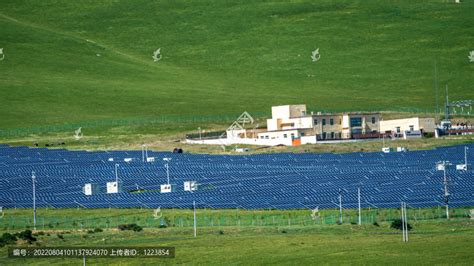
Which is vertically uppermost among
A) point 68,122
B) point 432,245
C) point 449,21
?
point 449,21

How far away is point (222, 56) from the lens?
176 m

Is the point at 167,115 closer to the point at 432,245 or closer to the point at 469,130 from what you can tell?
the point at 469,130

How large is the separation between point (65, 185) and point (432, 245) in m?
31.3

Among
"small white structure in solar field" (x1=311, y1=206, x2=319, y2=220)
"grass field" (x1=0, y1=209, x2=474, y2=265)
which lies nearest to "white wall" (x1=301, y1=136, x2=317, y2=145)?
"small white structure in solar field" (x1=311, y1=206, x2=319, y2=220)

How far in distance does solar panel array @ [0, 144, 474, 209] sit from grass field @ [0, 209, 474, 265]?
24.0ft

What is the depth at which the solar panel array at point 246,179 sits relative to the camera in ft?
231

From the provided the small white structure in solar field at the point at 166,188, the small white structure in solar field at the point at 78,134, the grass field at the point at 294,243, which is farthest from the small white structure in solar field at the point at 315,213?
the small white structure in solar field at the point at 78,134

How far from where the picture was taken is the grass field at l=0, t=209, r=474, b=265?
160 ft

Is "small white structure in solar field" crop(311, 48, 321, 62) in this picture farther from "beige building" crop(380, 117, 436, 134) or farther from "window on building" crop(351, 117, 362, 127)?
"window on building" crop(351, 117, 362, 127)

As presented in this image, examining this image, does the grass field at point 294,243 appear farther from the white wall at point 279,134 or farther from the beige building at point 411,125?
the beige building at point 411,125

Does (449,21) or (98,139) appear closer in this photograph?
(98,139)

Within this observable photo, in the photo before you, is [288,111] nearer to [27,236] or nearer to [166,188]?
[166,188]

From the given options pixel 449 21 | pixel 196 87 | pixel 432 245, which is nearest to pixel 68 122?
pixel 196 87

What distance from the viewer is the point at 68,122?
134 m
